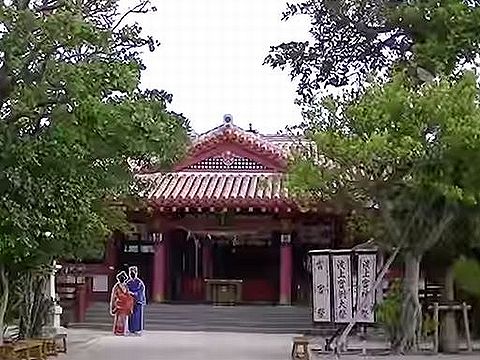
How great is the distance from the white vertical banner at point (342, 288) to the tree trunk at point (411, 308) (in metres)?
1.75

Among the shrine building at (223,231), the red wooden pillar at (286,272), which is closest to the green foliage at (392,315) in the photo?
the shrine building at (223,231)

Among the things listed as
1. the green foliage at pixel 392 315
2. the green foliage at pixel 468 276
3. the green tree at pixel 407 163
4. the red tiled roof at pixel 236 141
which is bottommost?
the green foliage at pixel 392 315

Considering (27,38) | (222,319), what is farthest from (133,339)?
(27,38)

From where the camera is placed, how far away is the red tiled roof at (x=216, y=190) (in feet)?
77.9

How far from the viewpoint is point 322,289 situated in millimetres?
17453

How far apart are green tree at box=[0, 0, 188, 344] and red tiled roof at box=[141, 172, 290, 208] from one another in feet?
35.1

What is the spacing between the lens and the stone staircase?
2219 centimetres

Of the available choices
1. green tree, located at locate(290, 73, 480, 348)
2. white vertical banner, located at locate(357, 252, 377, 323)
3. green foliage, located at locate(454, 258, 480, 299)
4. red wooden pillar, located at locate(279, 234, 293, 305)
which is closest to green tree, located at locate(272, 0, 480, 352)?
green tree, located at locate(290, 73, 480, 348)

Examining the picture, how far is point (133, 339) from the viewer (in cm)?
1892

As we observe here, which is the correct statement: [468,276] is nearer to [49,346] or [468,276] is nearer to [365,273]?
[49,346]

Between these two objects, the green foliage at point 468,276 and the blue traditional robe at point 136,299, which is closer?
the green foliage at point 468,276

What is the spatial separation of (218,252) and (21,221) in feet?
54.3

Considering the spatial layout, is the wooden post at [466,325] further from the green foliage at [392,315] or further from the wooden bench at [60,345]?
the wooden bench at [60,345]

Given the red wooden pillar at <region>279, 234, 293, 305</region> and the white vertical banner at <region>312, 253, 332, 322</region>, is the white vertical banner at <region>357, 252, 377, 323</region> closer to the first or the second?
the white vertical banner at <region>312, 253, 332, 322</region>
